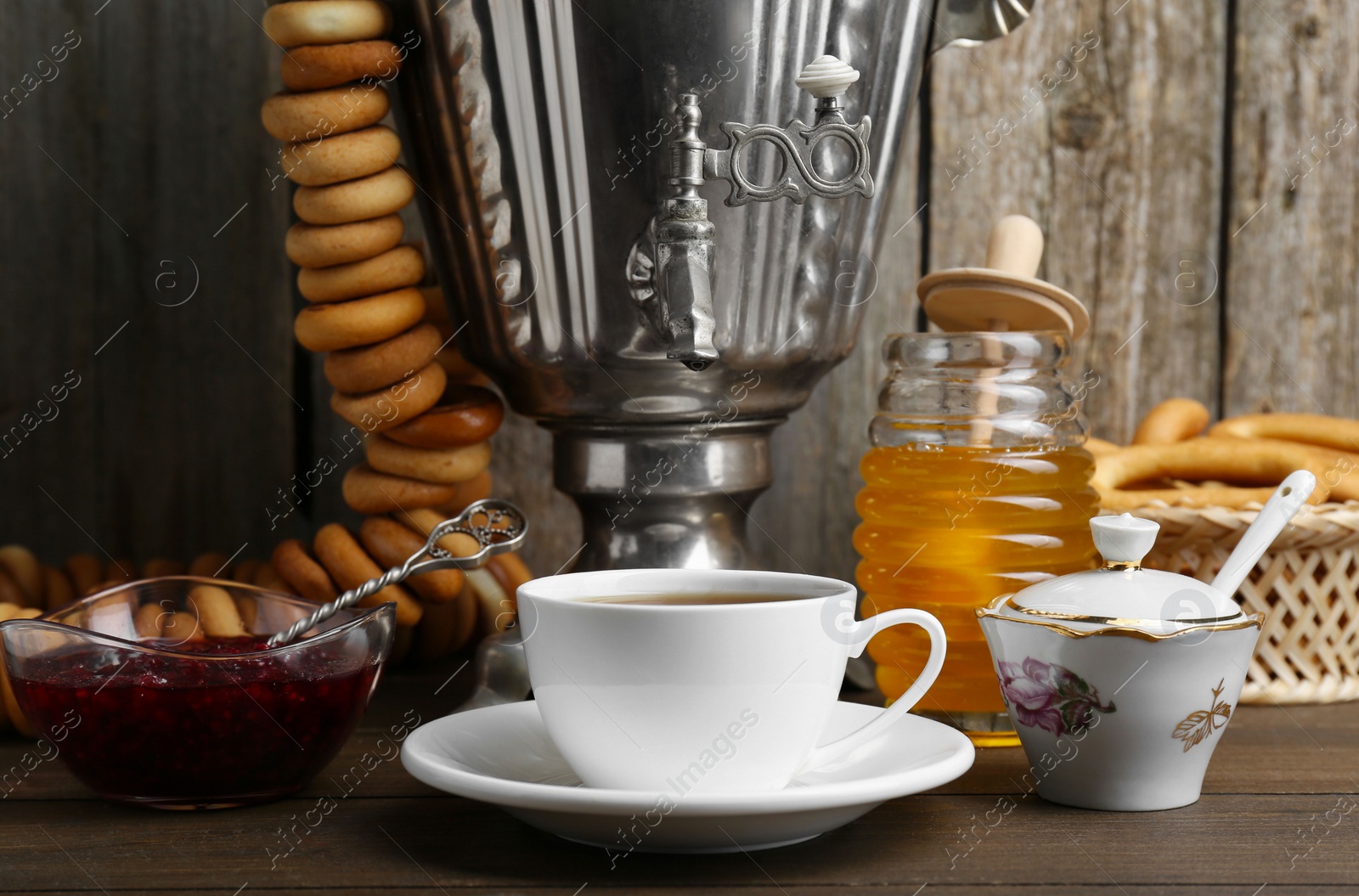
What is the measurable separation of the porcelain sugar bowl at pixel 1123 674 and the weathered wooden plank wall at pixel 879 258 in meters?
0.47

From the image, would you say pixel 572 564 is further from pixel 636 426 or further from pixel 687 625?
pixel 687 625

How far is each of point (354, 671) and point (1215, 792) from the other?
1.43ft

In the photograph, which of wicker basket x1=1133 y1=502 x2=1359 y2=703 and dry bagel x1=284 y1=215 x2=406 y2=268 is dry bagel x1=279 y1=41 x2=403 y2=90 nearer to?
dry bagel x1=284 y1=215 x2=406 y2=268

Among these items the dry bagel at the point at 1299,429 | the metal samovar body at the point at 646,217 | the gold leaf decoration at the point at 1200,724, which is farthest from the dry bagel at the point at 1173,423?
the gold leaf decoration at the point at 1200,724

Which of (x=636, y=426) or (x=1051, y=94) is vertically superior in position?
(x=1051, y=94)

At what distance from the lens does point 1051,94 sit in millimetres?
1032

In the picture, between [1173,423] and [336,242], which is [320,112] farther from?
[1173,423]

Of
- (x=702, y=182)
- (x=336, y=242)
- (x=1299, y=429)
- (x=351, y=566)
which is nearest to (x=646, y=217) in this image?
(x=702, y=182)

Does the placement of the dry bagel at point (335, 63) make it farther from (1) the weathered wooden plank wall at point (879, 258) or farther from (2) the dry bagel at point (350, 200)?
(1) the weathered wooden plank wall at point (879, 258)

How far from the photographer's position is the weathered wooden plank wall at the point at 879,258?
997 mm

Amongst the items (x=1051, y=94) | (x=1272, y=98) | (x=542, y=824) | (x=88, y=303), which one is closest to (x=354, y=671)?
(x=542, y=824)

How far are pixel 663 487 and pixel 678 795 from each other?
1.06 feet

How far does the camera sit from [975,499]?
0.72 meters

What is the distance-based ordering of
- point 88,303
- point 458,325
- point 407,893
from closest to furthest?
point 407,893
point 458,325
point 88,303
